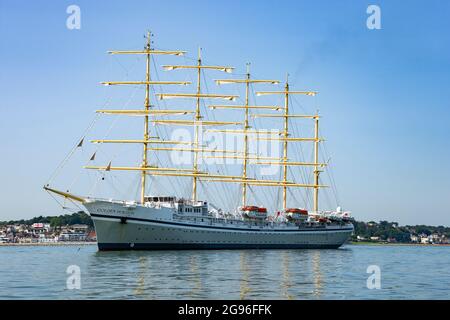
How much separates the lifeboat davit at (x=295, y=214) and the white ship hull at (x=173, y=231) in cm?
163

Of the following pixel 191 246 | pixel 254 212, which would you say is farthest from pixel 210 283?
pixel 254 212

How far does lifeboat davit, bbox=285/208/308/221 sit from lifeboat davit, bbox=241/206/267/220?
25.1 ft

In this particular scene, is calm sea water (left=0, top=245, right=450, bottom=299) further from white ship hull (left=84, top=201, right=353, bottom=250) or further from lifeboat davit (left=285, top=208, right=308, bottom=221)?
lifeboat davit (left=285, top=208, right=308, bottom=221)

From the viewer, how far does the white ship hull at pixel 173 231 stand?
68312 millimetres

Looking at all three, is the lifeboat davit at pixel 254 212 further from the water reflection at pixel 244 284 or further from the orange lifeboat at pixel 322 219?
the water reflection at pixel 244 284

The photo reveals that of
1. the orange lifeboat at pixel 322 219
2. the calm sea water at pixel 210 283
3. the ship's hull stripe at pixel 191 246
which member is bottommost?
the ship's hull stripe at pixel 191 246

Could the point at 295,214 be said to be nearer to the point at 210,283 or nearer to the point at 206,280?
the point at 206,280

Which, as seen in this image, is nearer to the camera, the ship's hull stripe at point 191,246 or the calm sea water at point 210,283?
the calm sea water at point 210,283

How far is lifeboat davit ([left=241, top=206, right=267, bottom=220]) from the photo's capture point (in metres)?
89.1

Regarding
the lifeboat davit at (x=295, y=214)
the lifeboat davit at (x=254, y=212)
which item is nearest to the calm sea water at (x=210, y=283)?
the lifeboat davit at (x=254, y=212)

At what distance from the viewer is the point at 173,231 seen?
240ft

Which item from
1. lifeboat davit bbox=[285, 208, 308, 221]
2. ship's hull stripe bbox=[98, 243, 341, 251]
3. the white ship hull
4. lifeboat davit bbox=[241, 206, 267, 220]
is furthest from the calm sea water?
lifeboat davit bbox=[285, 208, 308, 221]
